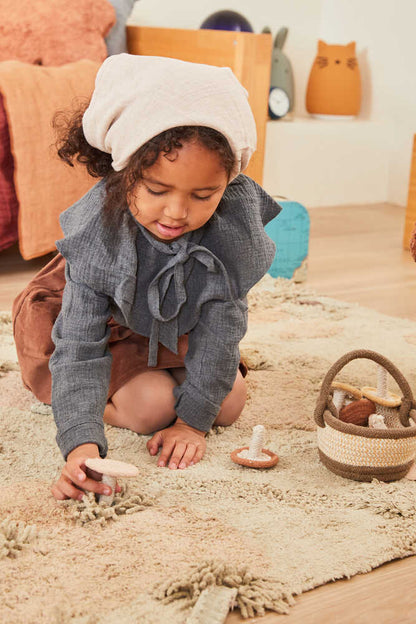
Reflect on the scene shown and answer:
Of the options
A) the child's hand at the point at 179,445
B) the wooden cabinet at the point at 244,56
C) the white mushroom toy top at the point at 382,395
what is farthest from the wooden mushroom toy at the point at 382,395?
the wooden cabinet at the point at 244,56

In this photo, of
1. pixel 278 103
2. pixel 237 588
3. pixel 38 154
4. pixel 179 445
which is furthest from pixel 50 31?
pixel 237 588

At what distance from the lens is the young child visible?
2.89ft

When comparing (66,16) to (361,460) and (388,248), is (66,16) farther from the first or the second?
(361,460)

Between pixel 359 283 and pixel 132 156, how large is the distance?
1303mm

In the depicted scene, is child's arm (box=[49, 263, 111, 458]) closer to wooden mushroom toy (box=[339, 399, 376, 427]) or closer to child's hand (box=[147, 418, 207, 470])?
child's hand (box=[147, 418, 207, 470])

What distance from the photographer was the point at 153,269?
1.05 metres

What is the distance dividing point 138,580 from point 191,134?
19.0 inches

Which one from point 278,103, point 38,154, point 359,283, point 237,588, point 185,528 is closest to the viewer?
point 237,588

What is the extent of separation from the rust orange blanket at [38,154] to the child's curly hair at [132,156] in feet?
2.87

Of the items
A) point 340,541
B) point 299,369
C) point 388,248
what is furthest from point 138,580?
point 388,248

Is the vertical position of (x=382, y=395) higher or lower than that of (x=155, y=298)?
lower

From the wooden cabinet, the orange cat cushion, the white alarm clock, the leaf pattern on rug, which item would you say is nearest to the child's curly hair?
the leaf pattern on rug

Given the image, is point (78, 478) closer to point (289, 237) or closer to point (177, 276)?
point (177, 276)

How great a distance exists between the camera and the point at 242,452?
1055 millimetres
